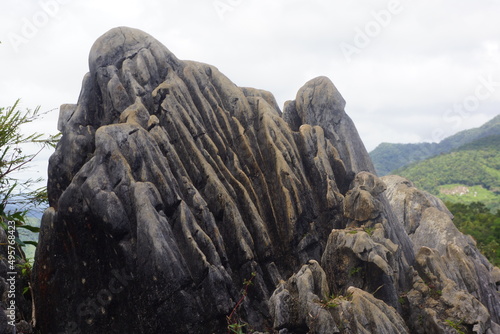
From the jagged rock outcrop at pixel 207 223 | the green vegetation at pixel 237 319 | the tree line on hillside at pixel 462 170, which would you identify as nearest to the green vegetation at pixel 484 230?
the jagged rock outcrop at pixel 207 223

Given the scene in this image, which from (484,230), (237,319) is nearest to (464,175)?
(484,230)

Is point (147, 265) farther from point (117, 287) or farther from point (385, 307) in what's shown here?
point (385, 307)

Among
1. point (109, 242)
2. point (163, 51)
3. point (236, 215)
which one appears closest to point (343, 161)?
point (236, 215)

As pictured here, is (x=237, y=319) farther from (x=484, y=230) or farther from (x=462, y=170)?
(x=462, y=170)

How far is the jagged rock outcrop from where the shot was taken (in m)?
18.8

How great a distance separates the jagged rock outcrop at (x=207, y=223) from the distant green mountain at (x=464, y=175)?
14462 cm

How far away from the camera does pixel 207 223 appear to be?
21188 mm

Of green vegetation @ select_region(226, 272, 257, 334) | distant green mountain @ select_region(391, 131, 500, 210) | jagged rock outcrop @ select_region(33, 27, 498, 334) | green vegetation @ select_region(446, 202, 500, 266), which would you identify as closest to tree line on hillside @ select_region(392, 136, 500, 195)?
distant green mountain @ select_region(391, 131, 500, 210)

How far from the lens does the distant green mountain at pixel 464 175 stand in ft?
528

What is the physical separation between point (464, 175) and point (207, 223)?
175 meters

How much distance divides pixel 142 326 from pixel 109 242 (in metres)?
4.19

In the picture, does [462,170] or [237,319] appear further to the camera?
[462,170]

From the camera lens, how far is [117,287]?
1898 centimetres

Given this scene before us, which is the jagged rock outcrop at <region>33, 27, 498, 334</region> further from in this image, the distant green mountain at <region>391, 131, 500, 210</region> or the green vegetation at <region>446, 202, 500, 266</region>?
the distant green mountain at <region>391, 131, 500, 210</region>
